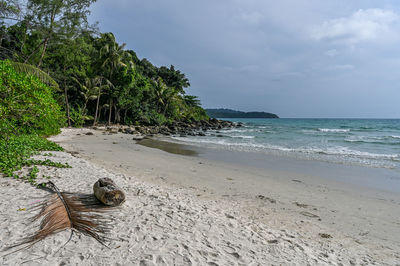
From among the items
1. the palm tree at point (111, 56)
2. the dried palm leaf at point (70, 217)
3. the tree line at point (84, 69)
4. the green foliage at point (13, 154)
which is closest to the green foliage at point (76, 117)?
the tree line at point (84, 69)

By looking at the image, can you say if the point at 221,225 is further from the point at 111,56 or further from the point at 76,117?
the point at 111,56

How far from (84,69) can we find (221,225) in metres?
30.4

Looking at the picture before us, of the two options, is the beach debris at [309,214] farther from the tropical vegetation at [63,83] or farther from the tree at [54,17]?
the tree at [54,17]

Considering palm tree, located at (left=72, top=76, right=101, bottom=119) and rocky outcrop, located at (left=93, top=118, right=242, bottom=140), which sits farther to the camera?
palm tree, located at (left=72, top=76, right=101, bottom=119)

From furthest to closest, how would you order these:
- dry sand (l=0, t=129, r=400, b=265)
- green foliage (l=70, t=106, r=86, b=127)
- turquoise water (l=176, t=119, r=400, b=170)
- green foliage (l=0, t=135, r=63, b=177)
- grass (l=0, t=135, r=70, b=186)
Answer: green foliage (l=70, t=106, r=86, b=127) → turquoise water (l=176, t=119, r=400, b=170) → green foliage (l=0, t=135, r=63, b=177) → grass (l=0, t=135, r=70, b=186) → dry sand (l=0, t=129, r=400, b=265)

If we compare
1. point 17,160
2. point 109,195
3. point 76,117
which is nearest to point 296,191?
point 109,195

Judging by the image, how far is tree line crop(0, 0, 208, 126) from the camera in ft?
45.2

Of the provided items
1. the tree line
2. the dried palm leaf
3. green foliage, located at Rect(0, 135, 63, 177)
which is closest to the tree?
the tree line

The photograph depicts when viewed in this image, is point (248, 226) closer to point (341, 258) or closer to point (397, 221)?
point (341, 258)

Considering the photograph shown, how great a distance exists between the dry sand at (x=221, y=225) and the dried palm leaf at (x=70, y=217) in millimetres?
124

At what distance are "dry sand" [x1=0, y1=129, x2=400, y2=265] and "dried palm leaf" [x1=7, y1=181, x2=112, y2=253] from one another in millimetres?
124

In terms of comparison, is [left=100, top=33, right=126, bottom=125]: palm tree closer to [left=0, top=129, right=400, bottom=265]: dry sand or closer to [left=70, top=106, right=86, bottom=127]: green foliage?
[left=70, top=106, right=86, bottom=127]: green foliage

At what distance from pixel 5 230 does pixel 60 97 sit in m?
25.7

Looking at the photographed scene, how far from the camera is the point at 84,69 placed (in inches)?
1120
